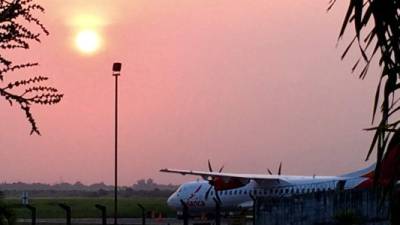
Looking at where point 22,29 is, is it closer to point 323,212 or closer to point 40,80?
point 40,80

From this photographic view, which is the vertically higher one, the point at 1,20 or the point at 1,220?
the point at 1,20

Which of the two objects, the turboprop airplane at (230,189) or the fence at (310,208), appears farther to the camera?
the turboprop airplane at (230,189)

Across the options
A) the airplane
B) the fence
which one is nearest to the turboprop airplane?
the airplane

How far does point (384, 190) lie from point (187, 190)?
54.5 m

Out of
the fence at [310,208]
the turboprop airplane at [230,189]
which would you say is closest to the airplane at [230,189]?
the turboprop airplane at [230,189]

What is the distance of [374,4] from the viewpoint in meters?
6.94

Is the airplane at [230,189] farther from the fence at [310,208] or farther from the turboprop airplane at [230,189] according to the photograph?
the fence at [310,208]

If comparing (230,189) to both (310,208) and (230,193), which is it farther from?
(310,208)

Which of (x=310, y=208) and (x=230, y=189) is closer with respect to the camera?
(x=310, y=208)

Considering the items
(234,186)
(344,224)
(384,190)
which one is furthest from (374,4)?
(234,186)

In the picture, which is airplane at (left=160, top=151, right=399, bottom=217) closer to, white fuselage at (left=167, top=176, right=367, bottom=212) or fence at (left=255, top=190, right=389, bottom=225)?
white fuselage at (left=167, top=176, right=367, bottom=212)

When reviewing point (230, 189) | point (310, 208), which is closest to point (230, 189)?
point (230, 189)

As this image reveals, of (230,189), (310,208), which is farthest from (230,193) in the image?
(310,208)

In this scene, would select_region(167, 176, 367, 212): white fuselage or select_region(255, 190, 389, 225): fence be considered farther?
select_region(167, 176, 367, 212): white fuselage
